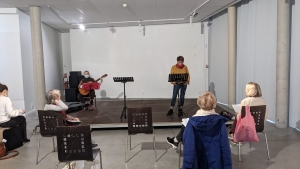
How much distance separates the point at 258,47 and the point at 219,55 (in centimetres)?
215

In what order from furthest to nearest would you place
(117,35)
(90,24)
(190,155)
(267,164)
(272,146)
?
(117,35), (90,24), (272,146), (267,164), (190,155)

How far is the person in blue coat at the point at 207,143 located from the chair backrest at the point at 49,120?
2.10m

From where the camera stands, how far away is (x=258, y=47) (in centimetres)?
604

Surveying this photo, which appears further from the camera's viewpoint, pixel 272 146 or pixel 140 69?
pixel 140 69

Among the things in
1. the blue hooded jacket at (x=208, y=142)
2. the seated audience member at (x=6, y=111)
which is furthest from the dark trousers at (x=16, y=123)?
the blue hooded jacket at (x=208, y=142)

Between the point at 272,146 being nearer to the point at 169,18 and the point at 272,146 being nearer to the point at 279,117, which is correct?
the point at 279,117

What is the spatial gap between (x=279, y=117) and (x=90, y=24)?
7067 mm

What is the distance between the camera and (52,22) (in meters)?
8.41

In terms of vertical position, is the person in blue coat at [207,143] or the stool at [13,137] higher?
the person in blue coat at [207,143]

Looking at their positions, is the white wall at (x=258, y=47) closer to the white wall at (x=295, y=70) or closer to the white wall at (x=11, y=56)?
the white wall at (x=295, y=70)

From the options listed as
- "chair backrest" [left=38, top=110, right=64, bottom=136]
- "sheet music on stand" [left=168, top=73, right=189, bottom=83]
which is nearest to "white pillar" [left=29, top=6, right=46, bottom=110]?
"chair backrest" [left=38, top=110, right=64, bottom=136]

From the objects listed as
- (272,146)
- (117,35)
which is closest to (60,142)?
(272,146)

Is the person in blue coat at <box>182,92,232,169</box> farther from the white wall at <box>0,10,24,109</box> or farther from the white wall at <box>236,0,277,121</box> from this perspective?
the white wall at <box>0,10,24,109</box>

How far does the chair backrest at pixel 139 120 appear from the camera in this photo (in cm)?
364
